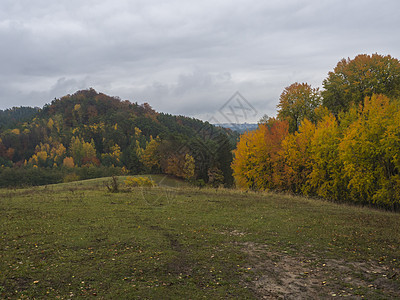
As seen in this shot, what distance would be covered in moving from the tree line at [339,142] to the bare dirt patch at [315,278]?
18165 mm

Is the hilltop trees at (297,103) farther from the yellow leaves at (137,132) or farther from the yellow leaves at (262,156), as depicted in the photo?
the yellow leaves at (137,132)

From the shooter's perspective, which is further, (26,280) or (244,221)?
(244,221)

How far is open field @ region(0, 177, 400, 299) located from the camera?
719 cm

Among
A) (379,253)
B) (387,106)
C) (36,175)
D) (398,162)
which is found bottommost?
(36,175)

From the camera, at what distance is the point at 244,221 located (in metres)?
14.9

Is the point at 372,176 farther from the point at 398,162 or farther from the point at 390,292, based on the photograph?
the point at 390,292

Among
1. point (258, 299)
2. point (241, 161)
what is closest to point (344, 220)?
point (258, 299)

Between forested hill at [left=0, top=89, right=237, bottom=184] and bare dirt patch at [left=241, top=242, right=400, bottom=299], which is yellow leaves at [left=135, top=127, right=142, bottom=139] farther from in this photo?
bare dirt patch at [left=241, top=242, right=400, bottom=299]

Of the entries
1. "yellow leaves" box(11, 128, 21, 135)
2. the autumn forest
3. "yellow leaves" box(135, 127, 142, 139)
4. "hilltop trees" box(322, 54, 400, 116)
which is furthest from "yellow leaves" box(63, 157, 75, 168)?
"hilltop trees" box(322, 54, 400, 116)

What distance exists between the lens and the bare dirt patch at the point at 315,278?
7145 mm

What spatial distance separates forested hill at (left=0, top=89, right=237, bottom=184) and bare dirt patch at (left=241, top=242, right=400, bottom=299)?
5507 centimetres

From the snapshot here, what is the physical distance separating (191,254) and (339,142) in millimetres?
23736

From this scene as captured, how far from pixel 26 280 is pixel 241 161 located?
32.2m

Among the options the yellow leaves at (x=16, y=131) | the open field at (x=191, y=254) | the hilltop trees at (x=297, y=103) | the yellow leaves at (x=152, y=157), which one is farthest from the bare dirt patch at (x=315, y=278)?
the yellow leaves at (x=16, y=131)
